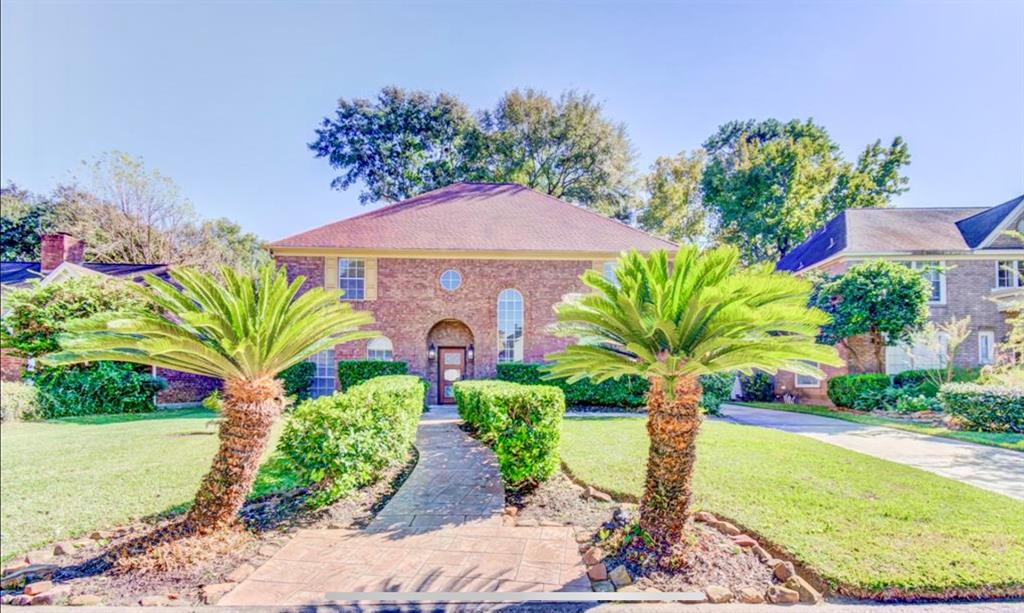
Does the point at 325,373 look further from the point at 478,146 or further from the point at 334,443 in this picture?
the point at 334,443

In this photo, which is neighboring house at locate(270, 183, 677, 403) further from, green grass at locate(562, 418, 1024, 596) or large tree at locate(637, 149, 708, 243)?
large tree at locate(637, 149, 708, 243)

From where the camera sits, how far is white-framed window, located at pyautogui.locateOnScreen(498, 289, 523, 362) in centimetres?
1454

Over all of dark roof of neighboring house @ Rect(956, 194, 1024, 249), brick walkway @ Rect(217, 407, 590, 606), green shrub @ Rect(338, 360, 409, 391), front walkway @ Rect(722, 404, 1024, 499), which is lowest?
front walkway @ Rect(722, 404, 1024, 499)

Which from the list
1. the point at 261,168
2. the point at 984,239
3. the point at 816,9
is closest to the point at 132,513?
the point at 261,168

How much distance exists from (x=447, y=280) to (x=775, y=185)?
1483 cm

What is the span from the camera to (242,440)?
12.5ft

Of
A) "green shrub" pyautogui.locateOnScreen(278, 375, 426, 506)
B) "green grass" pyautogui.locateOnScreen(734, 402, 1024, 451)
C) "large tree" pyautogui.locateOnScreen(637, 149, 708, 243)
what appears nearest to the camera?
"green shrub" pyautogui.locateOnScreen(278, 375, 426, 506)

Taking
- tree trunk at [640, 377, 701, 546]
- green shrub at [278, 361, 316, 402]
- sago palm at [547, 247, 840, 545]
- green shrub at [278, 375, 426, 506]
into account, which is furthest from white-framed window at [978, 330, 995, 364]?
green shrub at [278, 361, 316, 402]

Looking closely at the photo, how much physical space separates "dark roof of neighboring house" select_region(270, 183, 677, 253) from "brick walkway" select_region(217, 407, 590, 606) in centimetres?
1039

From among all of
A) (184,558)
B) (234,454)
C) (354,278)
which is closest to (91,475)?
(234,454)

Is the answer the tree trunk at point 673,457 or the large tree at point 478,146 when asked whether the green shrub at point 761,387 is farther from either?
the tree trunk at point 673,457

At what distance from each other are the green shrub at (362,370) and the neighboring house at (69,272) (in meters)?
3.38

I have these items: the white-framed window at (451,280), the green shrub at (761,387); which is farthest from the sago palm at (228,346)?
the green shrub at (761,387)

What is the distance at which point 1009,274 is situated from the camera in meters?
7.70
